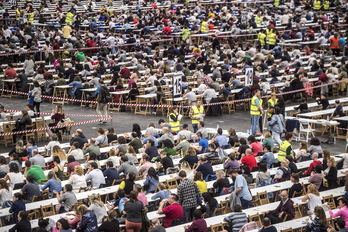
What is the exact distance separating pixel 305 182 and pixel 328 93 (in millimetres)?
13266

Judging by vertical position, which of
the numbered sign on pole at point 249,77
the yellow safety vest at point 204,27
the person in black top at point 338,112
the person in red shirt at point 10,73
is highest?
the yellow safety vest at point 204,27

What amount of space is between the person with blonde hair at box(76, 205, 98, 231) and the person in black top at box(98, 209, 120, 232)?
0.83ft

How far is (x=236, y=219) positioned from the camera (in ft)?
49.0

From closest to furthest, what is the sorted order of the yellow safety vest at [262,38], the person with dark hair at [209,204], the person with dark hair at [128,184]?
1. the person with dark hair at [209,204]
2. the person with dark hair at [128,184]
3. the yellow safety vest at [262,38]

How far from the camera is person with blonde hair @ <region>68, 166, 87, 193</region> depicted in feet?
56.3

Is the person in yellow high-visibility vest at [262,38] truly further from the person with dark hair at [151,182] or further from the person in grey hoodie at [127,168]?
the person with dark hair at [151,182]

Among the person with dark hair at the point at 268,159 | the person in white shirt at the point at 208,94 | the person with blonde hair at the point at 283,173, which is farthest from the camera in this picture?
the person in white shirt at the point at 208,94

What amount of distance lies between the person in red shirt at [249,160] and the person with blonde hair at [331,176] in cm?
183

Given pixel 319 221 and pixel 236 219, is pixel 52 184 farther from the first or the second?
pixel 319 221

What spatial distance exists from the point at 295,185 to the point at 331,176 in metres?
1.42

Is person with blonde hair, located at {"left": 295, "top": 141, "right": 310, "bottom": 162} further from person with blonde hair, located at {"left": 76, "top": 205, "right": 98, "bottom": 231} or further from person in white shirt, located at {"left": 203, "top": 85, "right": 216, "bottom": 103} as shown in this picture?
person in white shirt, located at {"left": 203, "top": 85, "right": 216, "bottom": 103}

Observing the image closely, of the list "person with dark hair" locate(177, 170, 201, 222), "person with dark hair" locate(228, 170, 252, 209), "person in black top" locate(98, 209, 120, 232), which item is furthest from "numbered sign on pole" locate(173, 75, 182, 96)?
"person in black top" locate(98, 209, 120, 232)

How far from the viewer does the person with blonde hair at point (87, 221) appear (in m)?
14.5

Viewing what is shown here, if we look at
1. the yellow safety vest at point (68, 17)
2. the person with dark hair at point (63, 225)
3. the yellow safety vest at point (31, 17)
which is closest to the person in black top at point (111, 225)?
the person with dark hair at point (63, 225)
